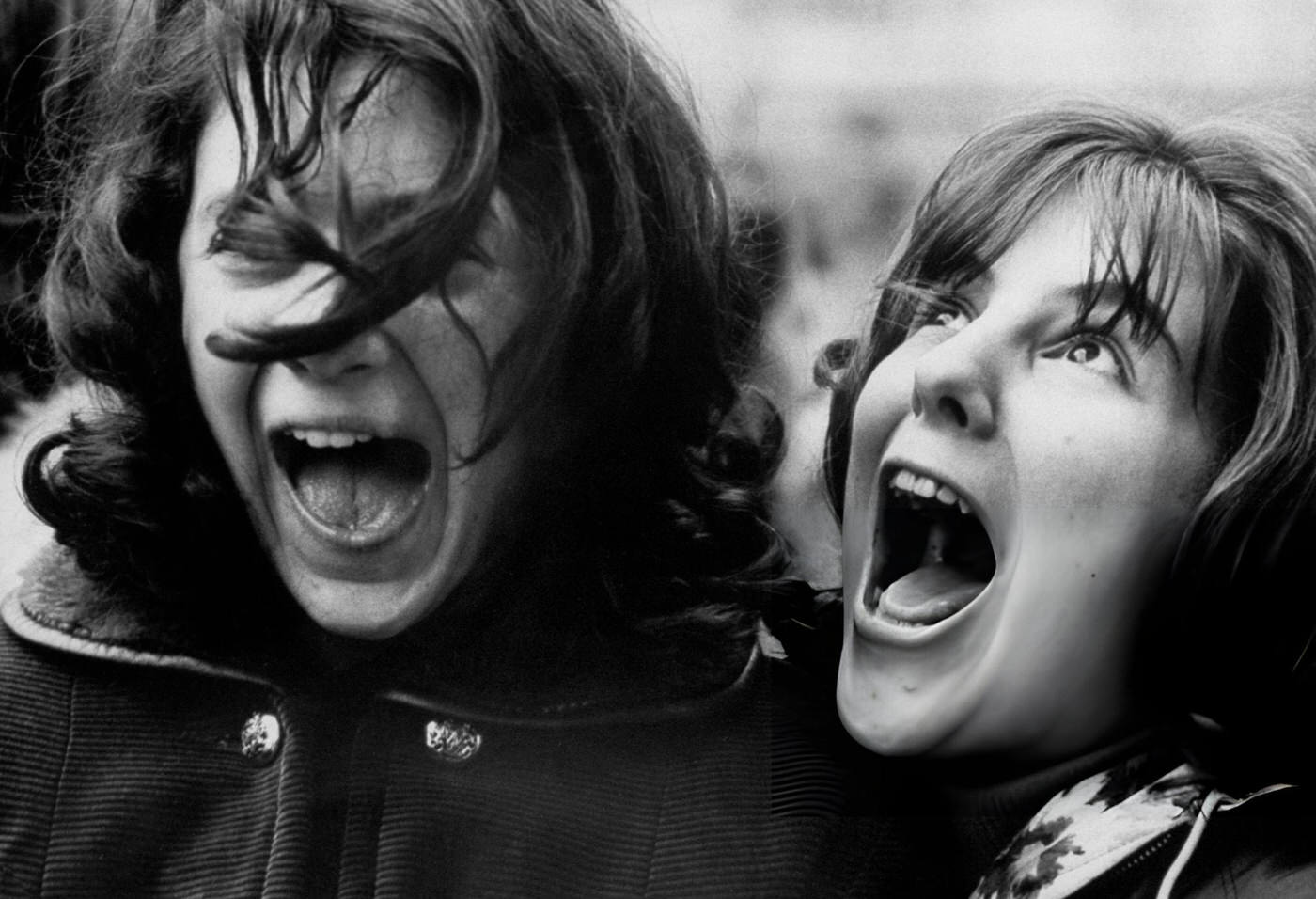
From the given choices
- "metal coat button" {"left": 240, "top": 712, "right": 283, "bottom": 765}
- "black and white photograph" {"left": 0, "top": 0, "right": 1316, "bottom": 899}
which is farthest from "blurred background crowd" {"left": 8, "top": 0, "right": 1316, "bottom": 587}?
"metal coat button" {"left": 240, "top": 712, "right": 283, "bottom": 765}

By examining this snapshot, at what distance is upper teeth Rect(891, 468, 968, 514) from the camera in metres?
0.80

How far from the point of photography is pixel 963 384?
2.53 ft

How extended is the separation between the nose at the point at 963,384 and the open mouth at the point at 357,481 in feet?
0.95

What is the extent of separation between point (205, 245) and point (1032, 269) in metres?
0.47

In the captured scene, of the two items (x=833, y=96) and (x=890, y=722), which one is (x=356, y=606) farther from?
(x=833, y=96)

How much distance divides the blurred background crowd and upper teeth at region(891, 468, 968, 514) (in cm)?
12

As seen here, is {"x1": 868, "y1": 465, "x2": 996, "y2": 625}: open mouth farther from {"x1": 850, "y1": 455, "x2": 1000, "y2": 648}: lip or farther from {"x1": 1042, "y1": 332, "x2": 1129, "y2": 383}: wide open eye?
{"x1": 1042, "y1": 332, "x2": 1129, "y2": 383}: wide open eye

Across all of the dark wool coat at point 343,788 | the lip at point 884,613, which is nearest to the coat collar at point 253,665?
the dark wool coat at point 343,788

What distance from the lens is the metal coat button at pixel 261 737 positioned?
83 cm

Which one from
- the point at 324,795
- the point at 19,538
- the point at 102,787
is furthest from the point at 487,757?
the point at 19,538

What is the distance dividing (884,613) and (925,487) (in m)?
0.09

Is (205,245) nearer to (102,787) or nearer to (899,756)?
(102,787)

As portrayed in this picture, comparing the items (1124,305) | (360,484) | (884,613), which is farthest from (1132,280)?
(360,484)

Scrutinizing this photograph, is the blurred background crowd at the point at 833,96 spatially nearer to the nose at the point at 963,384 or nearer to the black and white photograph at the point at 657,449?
the black and white photograph at the point at 657,449
